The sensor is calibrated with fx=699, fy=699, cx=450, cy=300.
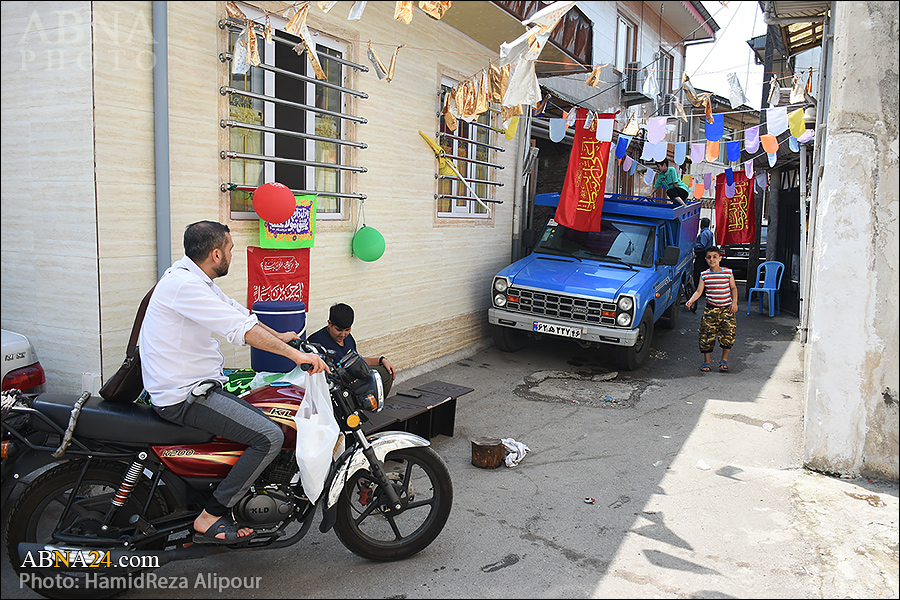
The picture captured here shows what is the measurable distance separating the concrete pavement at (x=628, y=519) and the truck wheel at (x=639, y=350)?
95cm

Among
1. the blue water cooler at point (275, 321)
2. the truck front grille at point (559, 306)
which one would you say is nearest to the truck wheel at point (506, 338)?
the truck front grille at point (559, 306)

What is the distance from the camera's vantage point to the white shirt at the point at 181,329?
3393 mm

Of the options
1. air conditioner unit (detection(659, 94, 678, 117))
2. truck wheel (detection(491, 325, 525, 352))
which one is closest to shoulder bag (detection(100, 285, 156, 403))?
truck wheel (detection(491, 325, 525, 352))

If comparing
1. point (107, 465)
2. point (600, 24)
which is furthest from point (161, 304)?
point (600, 24)

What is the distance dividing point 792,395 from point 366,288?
5.02m

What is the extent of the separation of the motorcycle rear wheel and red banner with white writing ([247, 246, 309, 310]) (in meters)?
2.63

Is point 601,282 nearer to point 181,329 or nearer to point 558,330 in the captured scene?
point 558,330

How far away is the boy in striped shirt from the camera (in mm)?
9219

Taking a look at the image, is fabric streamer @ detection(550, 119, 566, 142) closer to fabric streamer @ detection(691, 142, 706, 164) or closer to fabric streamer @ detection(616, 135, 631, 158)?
fabric streamer @ detection(616, 135, 631, 158)

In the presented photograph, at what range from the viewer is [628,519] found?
15.2 feet

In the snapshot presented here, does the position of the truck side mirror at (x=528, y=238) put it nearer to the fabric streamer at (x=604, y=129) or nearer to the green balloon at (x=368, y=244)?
the fabric streamer at (x=604, y=129)

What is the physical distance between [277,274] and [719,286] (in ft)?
19.4

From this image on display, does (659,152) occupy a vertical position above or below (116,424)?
above

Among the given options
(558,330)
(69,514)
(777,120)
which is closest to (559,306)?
(558,330)
